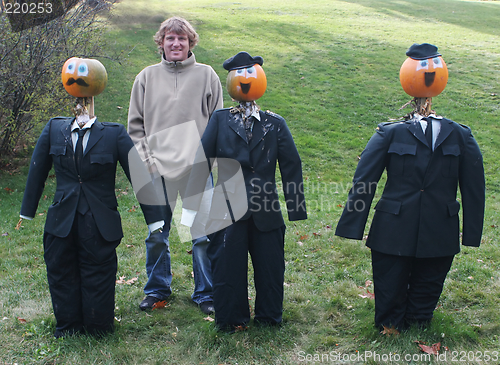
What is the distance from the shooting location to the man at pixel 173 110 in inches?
147

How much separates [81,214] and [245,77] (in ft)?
4.99

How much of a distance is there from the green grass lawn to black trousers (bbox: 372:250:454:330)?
13 cm

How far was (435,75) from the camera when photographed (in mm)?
3082

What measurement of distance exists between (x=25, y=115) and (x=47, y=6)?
205cm

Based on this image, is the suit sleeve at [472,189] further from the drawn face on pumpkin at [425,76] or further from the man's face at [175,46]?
the man's face at [175,46]

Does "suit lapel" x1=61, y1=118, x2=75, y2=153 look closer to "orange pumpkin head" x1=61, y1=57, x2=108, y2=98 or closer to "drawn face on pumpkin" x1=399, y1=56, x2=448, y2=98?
"orange pumpkin head" x1=61, y1=57, x2=108, y2=98

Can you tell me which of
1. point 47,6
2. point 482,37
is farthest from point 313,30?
point 47,6

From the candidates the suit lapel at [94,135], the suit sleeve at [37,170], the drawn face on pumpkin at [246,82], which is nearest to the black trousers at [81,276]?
the suit sleeve at [37,170]

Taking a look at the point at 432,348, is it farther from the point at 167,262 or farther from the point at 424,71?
the point at 167,262

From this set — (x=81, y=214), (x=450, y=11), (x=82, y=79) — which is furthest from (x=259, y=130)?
(x=450, y=11)

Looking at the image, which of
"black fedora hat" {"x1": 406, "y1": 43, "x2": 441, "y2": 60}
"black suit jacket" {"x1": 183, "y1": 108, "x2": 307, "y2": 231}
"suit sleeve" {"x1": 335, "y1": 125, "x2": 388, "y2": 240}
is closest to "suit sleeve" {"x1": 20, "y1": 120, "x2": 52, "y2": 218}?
"black suit jacket" {"x1": 183, "y1": 108, "x2": 307, "y2": 231}

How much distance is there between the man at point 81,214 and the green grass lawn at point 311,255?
32 centimetres

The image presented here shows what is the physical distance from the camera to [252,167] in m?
3.32

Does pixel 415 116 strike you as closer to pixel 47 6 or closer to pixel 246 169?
pixel 246 169
